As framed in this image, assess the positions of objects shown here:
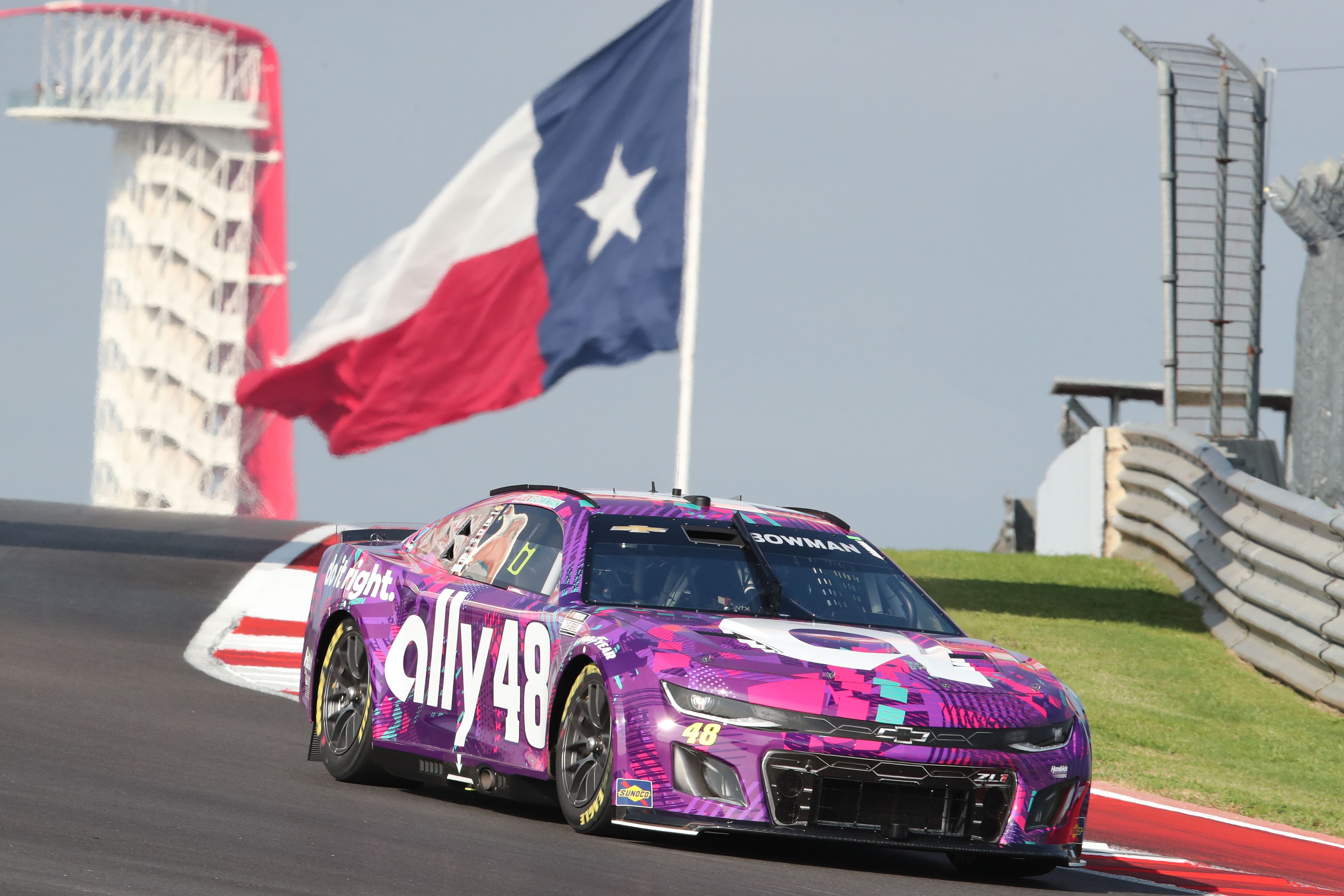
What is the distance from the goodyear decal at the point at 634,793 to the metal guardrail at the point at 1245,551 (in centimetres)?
763

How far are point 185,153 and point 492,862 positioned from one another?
65199 millimetres

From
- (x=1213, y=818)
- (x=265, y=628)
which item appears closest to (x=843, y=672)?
(x=1213, y=818)

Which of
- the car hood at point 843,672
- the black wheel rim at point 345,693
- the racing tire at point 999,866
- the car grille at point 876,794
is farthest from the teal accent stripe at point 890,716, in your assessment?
the black wheel rim at point 345,693

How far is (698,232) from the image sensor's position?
16.8 metres

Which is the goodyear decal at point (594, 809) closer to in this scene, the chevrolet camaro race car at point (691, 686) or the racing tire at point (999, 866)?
the chevrolet camaro race car at point (691, 686)

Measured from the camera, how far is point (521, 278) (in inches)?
643

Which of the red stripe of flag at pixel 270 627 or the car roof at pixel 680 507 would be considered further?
the red stripe of flag at pixel 270 627

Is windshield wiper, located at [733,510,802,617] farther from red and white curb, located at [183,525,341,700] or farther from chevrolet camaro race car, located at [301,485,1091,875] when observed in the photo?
red and white curb, located at [183,525,341,700]

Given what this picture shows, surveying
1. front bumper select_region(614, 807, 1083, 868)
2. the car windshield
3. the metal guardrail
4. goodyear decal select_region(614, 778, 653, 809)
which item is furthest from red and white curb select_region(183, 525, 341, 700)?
the metal guardrail

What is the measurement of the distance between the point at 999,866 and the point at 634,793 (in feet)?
4.72

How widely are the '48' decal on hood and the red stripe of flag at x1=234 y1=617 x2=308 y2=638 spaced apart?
6.27 m

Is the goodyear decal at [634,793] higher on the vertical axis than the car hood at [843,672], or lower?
lower

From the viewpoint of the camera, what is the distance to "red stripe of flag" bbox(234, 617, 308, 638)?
1441 cm

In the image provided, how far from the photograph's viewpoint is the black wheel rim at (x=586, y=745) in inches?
271
